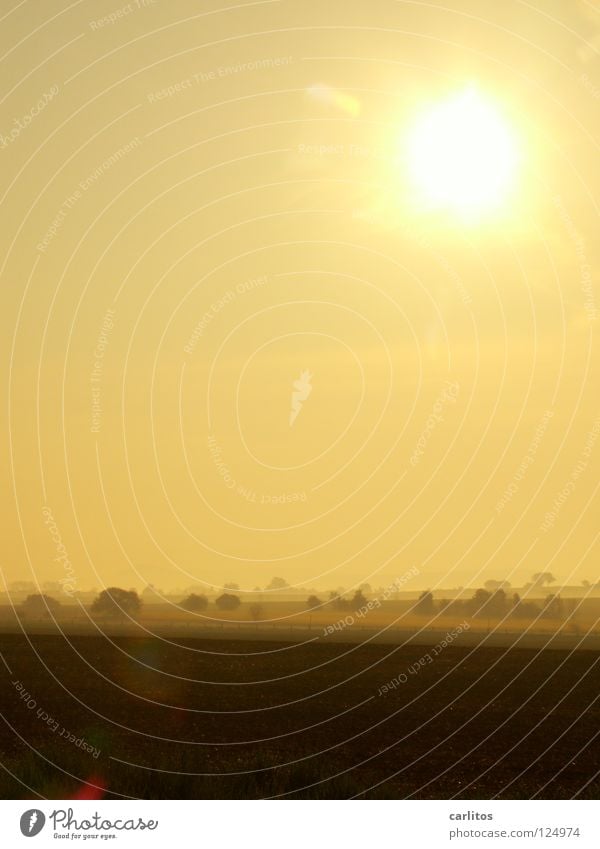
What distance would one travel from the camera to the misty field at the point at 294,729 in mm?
28578

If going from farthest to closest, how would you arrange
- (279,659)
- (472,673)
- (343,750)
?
1. (279,659)
2. (472,673)
3. (343,750)

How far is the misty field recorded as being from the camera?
93.8 feet

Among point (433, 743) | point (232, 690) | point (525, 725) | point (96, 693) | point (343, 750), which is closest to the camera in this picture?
point (343, 750)

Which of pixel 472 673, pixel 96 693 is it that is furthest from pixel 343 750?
pixel 472 673

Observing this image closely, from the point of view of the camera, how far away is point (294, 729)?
184 feet

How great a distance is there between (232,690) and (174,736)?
27.4 m

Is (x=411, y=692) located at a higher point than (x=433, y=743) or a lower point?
higher
